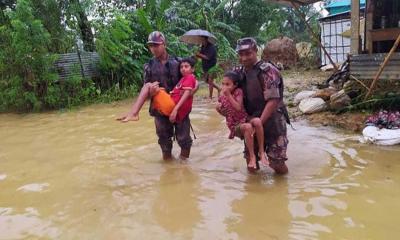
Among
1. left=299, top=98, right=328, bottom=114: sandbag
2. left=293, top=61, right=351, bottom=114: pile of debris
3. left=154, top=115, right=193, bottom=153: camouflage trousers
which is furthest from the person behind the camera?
left=299, top=98, right=328, bottom=114: sandbag

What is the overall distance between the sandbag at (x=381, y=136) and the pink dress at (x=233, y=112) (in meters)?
2.25

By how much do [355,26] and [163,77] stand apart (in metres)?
4.45

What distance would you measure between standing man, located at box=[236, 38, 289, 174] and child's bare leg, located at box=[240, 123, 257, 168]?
17 cm

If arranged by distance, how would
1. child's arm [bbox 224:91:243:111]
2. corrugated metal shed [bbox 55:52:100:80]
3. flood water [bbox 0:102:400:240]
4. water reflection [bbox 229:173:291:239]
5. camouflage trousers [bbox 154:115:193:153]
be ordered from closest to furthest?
water reflection [bbox 229:173:291:239] < flood water [bbox 0:102:400:240] < child's arm [bbox 224:91:243:111] < camouflage trousers [bbox 154:115:193:153] < corrugated metal shed [bbox 55:52:100:80]

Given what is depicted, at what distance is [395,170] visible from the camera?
15.6ft

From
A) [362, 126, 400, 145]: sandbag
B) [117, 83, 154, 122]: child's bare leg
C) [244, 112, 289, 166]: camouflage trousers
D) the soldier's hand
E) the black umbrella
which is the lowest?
[362, 126, 400, 145]: sandbag

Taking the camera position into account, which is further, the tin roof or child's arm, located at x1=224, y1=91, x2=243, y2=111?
the tin roof

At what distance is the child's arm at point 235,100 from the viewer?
4371 millimetres

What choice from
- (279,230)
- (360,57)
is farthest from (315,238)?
(360,57)

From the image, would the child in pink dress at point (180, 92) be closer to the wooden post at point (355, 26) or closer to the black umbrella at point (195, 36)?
the black umbrella at point (195, 36)

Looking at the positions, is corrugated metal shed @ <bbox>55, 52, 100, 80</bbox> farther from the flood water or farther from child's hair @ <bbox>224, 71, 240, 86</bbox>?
Answer: child's hair @ <bbox>224, 71, 240, 86</bbox>

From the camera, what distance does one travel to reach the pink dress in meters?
4.44

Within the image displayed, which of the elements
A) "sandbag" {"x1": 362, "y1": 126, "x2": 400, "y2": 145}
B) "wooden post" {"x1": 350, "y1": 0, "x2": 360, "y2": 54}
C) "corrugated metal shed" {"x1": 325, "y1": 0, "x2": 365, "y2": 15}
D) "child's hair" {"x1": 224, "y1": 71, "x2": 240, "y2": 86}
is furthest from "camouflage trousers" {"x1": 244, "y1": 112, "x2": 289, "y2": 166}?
"corrugated metal shed" {"x1": 325, "y1": 0, "x2": 365, "y2": 15}

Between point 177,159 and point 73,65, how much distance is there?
20.2ft
